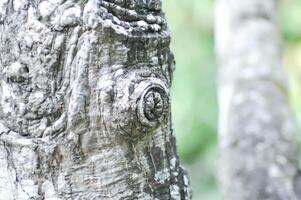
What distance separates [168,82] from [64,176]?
14 cm

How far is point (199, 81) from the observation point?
300 cm

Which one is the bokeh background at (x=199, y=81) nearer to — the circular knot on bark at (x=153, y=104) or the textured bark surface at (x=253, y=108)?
the textured bark surface at (x=253, y=108)

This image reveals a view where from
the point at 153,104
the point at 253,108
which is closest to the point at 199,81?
the point at 253,108

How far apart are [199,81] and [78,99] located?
241cm

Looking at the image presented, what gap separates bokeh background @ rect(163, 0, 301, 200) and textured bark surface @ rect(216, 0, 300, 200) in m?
1.34

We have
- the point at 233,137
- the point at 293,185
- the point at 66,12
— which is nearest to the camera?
the point at 66,12

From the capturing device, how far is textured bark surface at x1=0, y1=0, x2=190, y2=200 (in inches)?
24.1

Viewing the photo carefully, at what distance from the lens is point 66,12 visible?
616 mm

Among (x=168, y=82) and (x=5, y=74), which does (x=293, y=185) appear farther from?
(x=5, y=74)

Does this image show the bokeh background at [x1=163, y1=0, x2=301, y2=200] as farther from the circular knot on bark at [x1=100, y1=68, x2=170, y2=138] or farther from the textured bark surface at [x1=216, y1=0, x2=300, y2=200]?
the circular knot on bark at [x1=100, y1=68, x2=170, y2=138]

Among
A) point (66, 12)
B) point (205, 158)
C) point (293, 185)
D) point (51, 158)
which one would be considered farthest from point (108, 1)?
point (205, 158)

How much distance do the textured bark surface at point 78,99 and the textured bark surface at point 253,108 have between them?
0.42 metres

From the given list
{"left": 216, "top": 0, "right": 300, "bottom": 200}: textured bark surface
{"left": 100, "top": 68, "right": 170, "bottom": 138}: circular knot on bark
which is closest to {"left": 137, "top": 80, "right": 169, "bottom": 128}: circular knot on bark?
{"left": 100, "top": 68, "right": 170, "bottom": 138}: circular knot on bark

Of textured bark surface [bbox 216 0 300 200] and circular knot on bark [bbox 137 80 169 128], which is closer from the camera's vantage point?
circular knot on bark [bbox 137 80 169 128]
